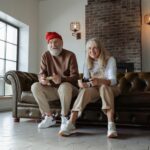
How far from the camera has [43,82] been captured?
8.06 ft

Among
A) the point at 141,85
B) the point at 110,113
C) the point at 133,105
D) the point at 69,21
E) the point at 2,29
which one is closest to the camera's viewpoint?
the point at 110,113

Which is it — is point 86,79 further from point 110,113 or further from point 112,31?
point 112,31

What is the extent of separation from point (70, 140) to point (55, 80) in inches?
26.2

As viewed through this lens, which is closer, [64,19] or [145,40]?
[145,40]

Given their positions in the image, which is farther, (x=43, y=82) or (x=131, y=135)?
(x=43, y=82)

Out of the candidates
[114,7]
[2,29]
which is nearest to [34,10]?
[2,29]

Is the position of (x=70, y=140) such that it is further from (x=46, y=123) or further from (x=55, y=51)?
(x=55, y=51)

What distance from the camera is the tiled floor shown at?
1712mm

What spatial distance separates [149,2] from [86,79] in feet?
11.3

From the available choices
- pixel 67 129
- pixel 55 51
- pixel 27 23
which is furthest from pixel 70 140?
pixel 27 23

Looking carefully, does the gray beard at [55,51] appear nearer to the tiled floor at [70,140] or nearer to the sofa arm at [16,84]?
the sofa arm at [16,84]

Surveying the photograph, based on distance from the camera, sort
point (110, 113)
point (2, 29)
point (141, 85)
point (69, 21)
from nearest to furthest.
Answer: point (110, 113) < point (141, 85) < point (2, 29) < point (69, 21)

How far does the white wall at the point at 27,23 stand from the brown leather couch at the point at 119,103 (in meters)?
2.41

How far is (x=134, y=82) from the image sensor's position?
9.59ft
